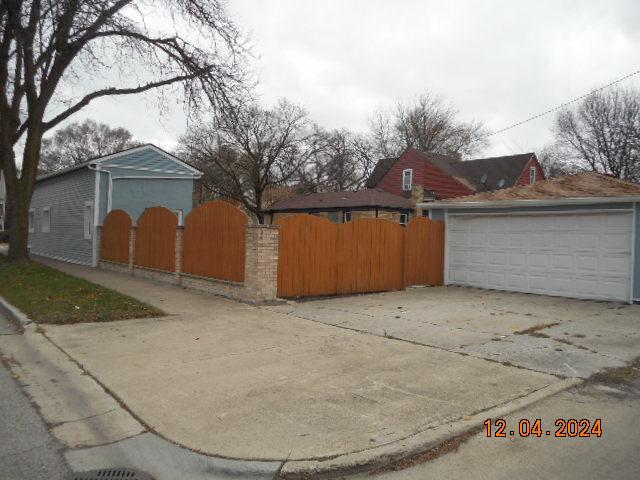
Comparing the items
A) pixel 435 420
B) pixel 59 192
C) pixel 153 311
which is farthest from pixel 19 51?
pixel 435 420

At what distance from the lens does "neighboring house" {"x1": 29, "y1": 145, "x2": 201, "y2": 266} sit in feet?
64.1

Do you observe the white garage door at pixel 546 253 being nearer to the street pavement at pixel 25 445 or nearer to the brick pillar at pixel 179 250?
the brick pillar at pixel 179 250

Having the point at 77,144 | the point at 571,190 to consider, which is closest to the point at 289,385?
the point at 571,190

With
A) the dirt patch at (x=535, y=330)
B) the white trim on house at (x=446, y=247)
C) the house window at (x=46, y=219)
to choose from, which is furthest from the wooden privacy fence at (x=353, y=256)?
the house window at (x=46, y=219)

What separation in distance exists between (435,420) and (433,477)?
0.87m

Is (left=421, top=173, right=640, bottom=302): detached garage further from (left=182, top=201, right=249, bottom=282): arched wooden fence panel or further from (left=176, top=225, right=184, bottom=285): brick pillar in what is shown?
(left=176, top=225, right=184, bottom=285): brick pillar

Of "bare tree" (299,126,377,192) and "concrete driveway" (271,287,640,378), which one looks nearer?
"concrete driveway" (271,287,640,378)

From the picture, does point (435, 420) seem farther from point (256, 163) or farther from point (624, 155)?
point (624, 155)

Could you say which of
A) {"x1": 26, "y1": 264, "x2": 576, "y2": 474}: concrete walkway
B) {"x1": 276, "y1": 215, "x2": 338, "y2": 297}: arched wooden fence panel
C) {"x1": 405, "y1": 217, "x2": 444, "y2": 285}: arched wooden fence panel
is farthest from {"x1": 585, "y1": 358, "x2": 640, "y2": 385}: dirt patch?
{"x1": 405, "y1": 217, "x2": 444, "y2": 285}: arched wooden fence panel

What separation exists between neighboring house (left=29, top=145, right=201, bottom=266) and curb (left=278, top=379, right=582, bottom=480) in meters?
16.3

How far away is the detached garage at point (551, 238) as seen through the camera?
1178 cm

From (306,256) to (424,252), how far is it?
4.62 m

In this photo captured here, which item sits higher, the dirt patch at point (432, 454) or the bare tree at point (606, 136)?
the bare tree at point (606, 136)

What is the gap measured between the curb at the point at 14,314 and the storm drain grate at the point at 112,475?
5.58 metres
